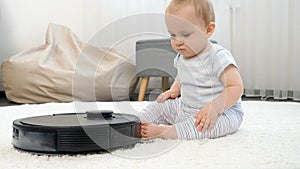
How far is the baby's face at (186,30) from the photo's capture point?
1003mm

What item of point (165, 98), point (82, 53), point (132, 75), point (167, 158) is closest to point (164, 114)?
point (165, 98)

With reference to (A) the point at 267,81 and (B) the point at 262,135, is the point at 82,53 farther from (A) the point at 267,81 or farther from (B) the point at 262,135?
(B) the point at 262,135

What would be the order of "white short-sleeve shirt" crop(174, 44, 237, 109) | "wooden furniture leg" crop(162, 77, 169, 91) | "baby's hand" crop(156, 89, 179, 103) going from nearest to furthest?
"white short-sleeve shirt" crop(174, 44, 237, 109) < "baby's hand" crop(156, 89, 179, 103) < "wooden furniture leg" crop(162, 77, 169, 91)

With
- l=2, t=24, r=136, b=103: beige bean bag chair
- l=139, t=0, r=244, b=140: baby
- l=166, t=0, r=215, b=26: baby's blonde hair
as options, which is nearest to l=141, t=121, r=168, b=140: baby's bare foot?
l=139, t=0, r=244, b=140: baby

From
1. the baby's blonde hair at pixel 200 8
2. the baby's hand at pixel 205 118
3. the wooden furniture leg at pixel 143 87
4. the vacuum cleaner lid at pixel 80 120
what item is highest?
the baby's blonde hair at pixel 200 8

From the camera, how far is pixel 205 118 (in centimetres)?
101

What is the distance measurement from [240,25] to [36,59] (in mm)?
1106

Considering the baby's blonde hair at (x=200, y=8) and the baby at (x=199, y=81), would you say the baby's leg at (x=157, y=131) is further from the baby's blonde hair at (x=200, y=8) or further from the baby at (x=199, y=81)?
the baby's blonde hair at (x=200, y=8)

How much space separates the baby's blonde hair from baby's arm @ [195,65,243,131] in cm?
12

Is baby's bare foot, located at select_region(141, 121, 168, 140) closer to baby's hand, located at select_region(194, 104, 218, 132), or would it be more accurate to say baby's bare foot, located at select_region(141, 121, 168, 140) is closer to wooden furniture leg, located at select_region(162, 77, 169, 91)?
baby's hand, located at select_region(194, 104, 218, 132)

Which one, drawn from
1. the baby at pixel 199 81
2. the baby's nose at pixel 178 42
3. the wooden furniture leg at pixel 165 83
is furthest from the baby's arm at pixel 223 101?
the wooden furniture leg at pixel 165 83

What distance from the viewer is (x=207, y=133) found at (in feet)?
3.30

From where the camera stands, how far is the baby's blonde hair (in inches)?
40.1

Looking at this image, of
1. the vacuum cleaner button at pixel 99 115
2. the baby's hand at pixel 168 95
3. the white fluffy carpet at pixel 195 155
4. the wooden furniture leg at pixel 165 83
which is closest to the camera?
the white fluffy carpet at pixel 195 155
